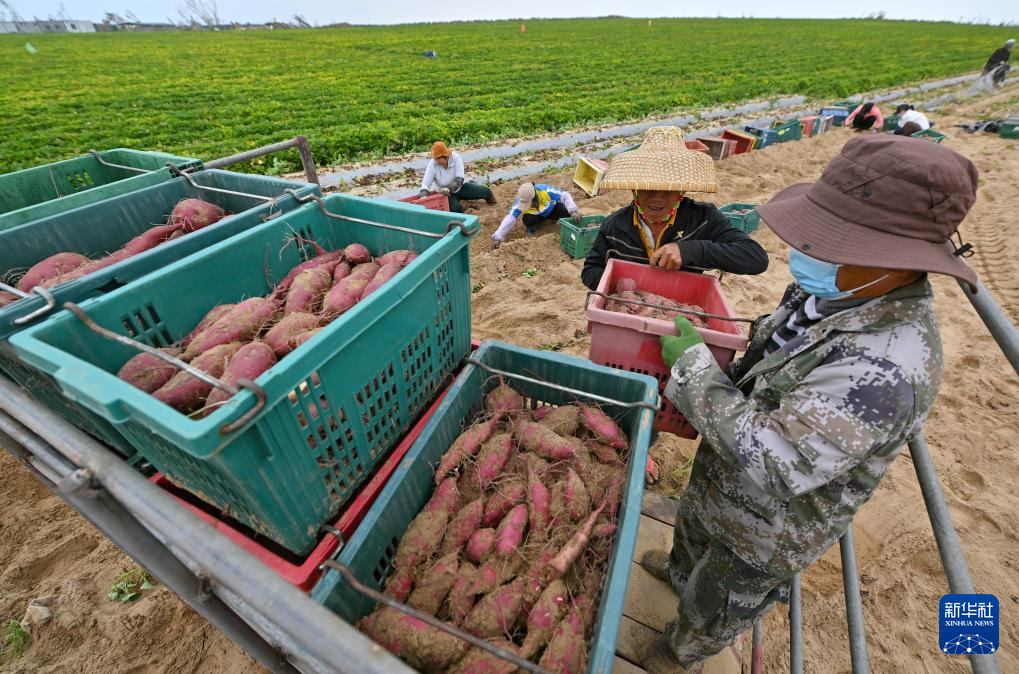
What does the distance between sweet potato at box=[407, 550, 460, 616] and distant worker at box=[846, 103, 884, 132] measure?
47.5 feet

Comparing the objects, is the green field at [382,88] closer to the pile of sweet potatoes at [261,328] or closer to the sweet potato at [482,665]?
the pile of sweet potatoes at [261,328]

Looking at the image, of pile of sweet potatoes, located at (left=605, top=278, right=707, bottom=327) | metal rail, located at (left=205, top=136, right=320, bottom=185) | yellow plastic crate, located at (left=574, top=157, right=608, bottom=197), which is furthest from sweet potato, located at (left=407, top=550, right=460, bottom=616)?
yellow plastic crate, located at (left=574, top=157, right=608, bottom=197)

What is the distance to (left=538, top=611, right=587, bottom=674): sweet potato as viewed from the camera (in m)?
1.29

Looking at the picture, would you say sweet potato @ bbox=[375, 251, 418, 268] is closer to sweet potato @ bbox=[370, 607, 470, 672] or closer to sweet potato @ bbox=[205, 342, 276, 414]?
sweet potato @ bbox=[205, 342, 276, 414]

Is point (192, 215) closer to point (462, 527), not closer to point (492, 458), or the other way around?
point (492, 458)

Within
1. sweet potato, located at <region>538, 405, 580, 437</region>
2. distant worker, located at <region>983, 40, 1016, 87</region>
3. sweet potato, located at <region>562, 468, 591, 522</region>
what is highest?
distant worker, located at <region>983, 40, 1016, 87</region>

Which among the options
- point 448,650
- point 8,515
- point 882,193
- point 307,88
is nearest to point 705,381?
point 882,193

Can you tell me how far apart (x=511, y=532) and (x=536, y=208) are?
17.3ft

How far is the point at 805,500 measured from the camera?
1.53 meters

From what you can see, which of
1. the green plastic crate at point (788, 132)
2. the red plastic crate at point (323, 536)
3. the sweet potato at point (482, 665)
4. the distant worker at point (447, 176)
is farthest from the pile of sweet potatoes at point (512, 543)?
the green plastic crate at point (788, 132)

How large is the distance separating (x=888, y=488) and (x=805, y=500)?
2145 mm

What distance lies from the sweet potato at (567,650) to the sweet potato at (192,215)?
9.23ft

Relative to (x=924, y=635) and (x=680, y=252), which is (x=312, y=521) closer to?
(x=680, y=252)

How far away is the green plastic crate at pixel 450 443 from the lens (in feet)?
3.90
